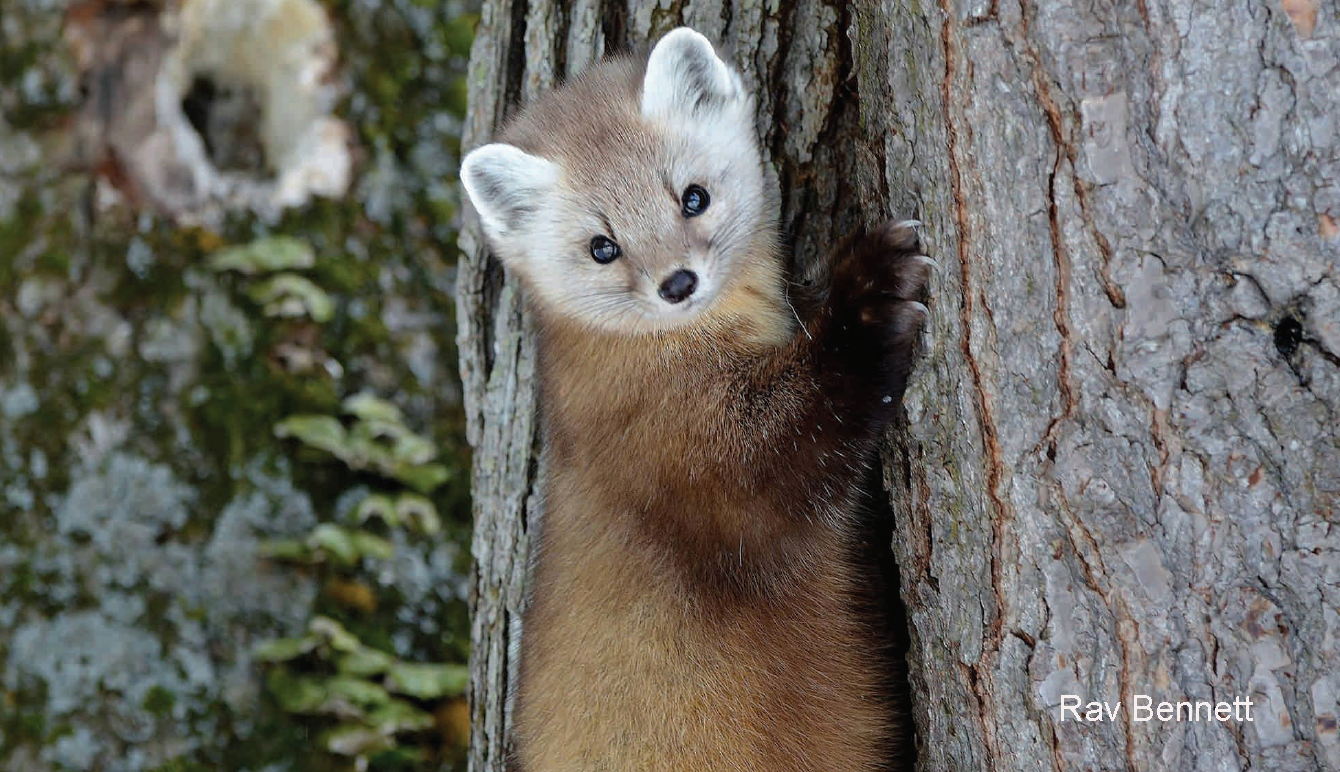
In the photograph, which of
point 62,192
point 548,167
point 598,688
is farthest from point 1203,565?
point 62,192

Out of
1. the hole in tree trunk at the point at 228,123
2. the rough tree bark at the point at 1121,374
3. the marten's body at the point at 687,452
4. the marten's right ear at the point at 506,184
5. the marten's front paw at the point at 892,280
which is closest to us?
the rough tree bark at the point at 1121,374

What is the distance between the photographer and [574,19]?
3021 mm

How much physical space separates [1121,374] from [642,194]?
56.1 inches

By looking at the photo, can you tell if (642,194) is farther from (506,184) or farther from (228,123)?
(228,123)

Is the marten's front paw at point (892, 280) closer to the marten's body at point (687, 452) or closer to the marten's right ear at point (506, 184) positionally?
the marten's body at point (687, 452)

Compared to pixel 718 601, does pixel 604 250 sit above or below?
above

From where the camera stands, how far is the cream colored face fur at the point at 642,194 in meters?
2.91

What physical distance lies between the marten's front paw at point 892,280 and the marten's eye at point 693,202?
2.07 ft

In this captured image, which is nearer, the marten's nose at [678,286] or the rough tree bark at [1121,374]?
the rough tree bark at [1121,374]

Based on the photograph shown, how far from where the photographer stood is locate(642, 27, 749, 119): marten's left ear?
2.76 metres

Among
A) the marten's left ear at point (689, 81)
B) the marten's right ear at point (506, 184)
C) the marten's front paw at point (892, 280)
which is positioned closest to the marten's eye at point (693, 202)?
the marten's left ear at point (689, 81)

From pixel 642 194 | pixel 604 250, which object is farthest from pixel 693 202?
pixel 604 250

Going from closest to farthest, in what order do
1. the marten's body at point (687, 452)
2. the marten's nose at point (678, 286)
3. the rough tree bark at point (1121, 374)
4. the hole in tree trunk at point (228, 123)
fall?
the rough tree bark at point (1121, 374) < the marten's body at point (687, 452) < the marten's nose at point (678, 286) < the hole in tree trunk at point (228, 123)

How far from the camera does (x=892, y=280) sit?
7.69 feet
